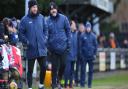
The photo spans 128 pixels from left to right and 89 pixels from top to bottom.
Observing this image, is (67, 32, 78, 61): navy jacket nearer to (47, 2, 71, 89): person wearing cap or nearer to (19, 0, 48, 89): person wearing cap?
(47, 2, 71, 89): person wearing cap

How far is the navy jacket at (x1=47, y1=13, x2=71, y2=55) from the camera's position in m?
17.4

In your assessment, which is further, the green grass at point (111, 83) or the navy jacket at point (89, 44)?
the navy jacket at point (89, 44)

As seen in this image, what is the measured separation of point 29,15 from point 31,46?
81 centimetres

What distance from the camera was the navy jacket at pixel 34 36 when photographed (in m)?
16.6

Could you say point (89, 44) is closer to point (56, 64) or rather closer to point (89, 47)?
point (89, 47)

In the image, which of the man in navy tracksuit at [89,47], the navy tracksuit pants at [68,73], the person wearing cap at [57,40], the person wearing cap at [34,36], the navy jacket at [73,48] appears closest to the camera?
the person wearing cap at [34,36]

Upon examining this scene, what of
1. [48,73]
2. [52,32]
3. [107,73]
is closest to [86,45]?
[48,73]

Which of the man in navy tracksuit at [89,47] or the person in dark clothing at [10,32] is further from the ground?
the person in dark clothing at [10,32]

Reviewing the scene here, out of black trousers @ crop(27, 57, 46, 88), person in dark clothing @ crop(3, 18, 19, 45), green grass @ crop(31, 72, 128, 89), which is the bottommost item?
green grass @ crop(31, 72, 128, 89)

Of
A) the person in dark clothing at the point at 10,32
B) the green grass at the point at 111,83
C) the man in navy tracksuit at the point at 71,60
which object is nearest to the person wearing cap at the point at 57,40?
the person in dark clothing at the point at 10,32

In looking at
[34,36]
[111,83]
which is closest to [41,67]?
[34,36]

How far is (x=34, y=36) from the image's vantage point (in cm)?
1662

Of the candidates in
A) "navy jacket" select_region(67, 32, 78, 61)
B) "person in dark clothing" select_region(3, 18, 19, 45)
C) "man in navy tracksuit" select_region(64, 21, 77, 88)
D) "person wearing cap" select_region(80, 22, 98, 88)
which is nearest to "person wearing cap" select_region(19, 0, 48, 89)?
"person in dark clothing" select_region(3, 18, 19, 45)

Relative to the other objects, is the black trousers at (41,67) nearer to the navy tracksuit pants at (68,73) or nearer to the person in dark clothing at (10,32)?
the person in dark clothing at (10,32)
